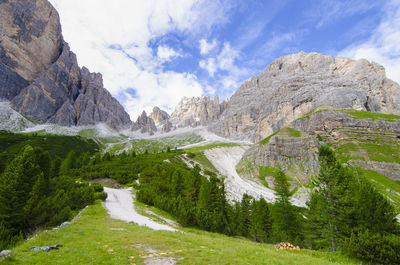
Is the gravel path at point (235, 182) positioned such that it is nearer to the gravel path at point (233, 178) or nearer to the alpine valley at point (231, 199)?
the gravel path at point (233, 178)

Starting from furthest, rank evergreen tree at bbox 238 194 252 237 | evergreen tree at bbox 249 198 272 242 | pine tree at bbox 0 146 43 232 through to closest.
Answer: evergreen tree at bbox 238 194 252 237, evergreen tree at bbox 249 198 272 242, pine tree at bbox 0 146 43 232

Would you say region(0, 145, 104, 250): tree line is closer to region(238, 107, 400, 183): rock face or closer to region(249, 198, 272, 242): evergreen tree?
region(249, 198, 272, 242): evergreen tree

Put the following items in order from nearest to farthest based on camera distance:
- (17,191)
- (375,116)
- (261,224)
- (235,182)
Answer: (17,191) < (261,224) < (235,182) < (375,116)

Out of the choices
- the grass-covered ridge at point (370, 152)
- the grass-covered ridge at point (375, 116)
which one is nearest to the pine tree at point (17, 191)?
the grass-covered ridge at point (370, 152)

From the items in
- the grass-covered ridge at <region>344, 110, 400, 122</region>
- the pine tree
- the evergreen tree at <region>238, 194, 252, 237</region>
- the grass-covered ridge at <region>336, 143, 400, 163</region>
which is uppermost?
the grass-covered ridge at <region>344, 110, 400, 122</region>

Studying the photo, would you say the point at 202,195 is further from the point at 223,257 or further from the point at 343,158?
the point at 343,158

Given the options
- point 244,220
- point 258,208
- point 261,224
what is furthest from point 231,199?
point 261,224

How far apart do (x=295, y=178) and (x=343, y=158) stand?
1065 inches

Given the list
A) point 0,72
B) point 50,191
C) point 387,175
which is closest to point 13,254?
point 50,191

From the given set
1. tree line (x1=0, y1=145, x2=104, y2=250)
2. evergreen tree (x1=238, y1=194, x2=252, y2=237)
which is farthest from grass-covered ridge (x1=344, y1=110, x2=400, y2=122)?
tree line (x1=0, y1=145, x2=104, y2=250)

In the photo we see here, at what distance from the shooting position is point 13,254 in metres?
8.61

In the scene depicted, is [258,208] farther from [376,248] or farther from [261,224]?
[376,248]

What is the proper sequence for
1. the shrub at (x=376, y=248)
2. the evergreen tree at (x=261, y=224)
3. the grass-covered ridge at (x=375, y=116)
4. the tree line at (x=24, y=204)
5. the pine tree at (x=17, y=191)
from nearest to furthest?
the shrub at (x=376, y=248) → the tree line at (x=24, y=204) → the pine tree at (x=17, y=191) → the evergreen tree at (x=261, y=224) → the grass-covered ridge at (x=375, y=116)

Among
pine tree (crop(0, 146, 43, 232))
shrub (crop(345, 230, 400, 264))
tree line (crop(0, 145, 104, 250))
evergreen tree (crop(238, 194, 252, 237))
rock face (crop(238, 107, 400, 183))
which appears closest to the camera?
shrub (crop(345, 230, 400, 264))
